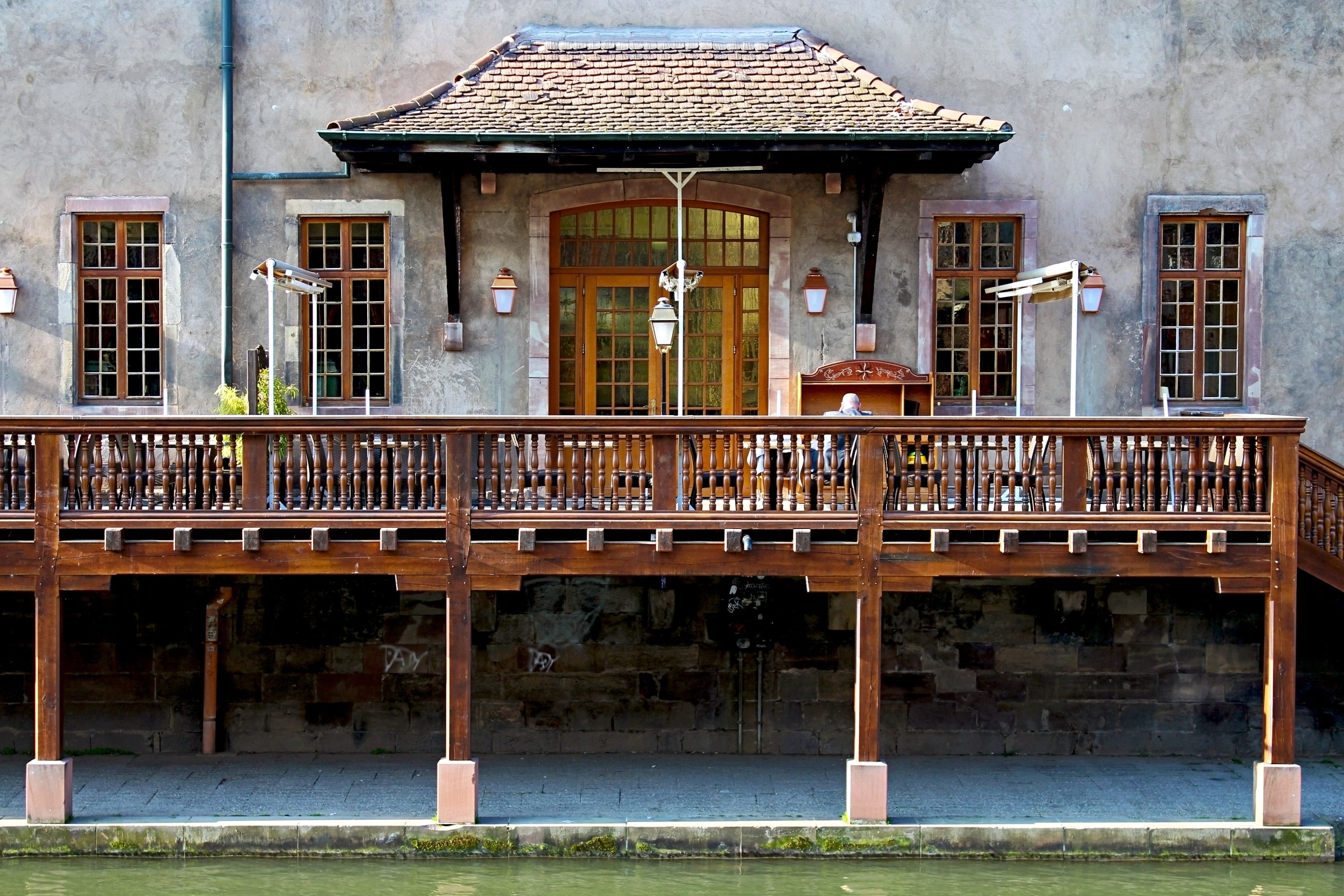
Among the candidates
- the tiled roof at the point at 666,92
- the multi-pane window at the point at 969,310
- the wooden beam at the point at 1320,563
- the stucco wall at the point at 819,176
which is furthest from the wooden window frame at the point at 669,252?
the wooden beam at the point at 1320,563

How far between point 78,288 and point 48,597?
4.17 meters

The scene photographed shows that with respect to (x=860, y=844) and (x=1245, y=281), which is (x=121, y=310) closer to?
(x=860, y=844)

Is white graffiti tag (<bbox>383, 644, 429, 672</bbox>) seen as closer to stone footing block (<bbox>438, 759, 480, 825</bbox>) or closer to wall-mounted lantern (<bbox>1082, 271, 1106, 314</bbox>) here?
stone footing block (<bbox>438, 759, 480, 825</bbox>)

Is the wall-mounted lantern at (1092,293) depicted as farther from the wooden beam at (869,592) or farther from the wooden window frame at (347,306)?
the wooden window frame at (347,306)

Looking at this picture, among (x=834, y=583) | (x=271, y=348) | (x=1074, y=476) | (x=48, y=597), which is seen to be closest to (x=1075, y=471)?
(x=1074, y=476)

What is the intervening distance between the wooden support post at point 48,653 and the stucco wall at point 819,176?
320 centimetres

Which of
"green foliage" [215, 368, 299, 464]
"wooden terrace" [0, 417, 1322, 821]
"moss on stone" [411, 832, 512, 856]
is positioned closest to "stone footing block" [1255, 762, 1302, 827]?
"wooden terrace" [0, 417, 1322, 821]

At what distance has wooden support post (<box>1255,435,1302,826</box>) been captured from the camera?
442 inches

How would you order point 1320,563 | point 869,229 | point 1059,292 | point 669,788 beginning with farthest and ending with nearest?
point 869,229 < point 1059,292 < point 669,788 < point 1320,563

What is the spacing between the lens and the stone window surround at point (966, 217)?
1416 cm

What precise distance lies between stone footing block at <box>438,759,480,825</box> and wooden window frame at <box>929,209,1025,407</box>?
594cm

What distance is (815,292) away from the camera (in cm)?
1393

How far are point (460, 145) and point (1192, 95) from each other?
7110 mm

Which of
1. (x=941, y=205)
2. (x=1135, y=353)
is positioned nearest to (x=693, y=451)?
(x=941, y=205)
